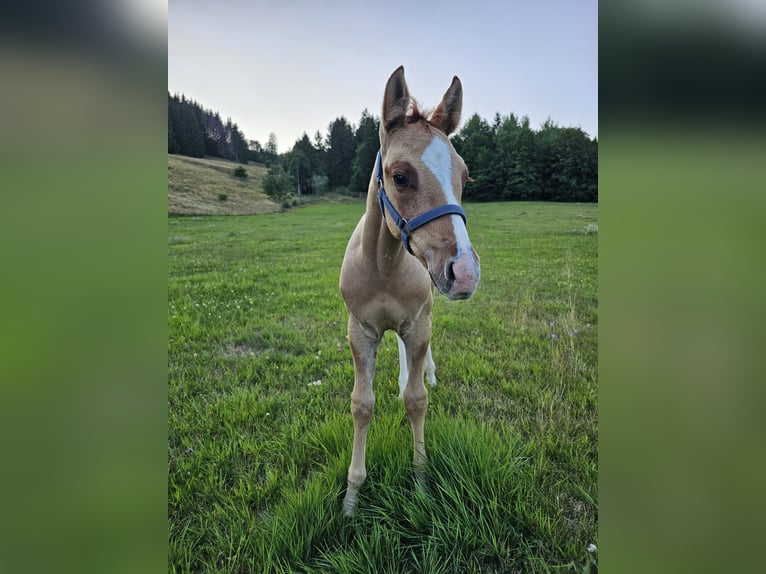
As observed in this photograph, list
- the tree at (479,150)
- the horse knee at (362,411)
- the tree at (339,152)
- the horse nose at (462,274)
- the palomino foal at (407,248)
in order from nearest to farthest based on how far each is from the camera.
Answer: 1. the horse nose at (462,274)
2. the palomino foal at (407,248)
3. the horse knee at (362,411)
4. the tree at (479,150)
5. the tree at (339,152)

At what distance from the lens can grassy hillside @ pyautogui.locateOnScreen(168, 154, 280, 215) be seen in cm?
1441

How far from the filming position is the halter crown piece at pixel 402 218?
1.48 m

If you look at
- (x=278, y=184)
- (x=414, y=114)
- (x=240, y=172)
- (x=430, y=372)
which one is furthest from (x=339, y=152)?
(x=414, y=114)

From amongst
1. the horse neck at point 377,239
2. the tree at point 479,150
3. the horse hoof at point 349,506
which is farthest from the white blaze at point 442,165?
the tree at point 479,150

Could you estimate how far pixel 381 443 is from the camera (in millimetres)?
2271

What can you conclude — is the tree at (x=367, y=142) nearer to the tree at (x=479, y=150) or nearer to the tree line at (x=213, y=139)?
the tree at (x=479, y=150)

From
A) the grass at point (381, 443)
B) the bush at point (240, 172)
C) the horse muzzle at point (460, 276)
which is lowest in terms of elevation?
the grass at point (381, 443)

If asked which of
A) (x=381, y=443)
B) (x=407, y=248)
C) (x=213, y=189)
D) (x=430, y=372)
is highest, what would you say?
(x=213, y=189)

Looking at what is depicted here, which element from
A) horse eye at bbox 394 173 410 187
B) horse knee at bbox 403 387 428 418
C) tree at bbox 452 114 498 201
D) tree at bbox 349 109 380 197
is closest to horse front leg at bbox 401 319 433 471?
horse knee at bbox 403 387 428 418

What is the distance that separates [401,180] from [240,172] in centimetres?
2654

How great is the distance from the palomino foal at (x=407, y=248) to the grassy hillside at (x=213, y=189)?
11.1m

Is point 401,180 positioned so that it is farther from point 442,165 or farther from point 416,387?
point 416,387

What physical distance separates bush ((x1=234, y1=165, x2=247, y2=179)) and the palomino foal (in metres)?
25.3

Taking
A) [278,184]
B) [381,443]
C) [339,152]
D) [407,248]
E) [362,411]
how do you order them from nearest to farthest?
1. [407,248]
2. [362,411]
3. [381,443]
4. [339,152]
5. [278,184]
